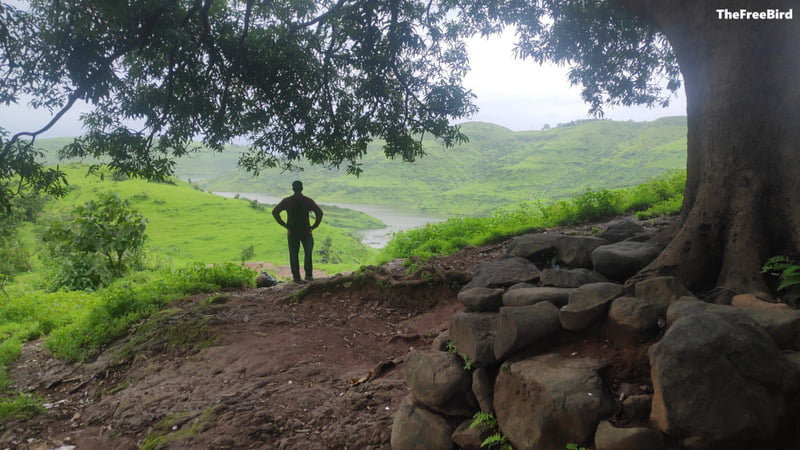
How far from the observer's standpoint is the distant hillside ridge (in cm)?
6359

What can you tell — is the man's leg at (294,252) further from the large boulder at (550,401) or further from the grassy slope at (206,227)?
the grassy slope at (206,227)

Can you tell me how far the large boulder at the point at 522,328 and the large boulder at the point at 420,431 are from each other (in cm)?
69

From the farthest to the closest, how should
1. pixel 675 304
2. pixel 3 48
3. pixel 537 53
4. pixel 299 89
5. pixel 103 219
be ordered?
pixel 103 219
pixel 537 53
pixel 299 89
pixel 3 48
pixel 675 304

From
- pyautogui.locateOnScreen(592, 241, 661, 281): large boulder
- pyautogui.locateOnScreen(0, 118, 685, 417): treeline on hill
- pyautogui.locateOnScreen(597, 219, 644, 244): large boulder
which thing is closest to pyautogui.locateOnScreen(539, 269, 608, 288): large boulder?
pyautogui.locateOnScreen(592, 241, 661, 281): large boulder

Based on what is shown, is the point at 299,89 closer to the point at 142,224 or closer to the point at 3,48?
the point at 3,48

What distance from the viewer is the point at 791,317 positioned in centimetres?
266

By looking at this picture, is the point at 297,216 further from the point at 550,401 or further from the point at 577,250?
the point at 550,401

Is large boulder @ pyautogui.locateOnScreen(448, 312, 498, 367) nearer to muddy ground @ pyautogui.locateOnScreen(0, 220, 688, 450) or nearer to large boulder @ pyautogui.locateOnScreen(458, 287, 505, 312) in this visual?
large boulder @ pyautogui.locateOnScreen(458, 287, 505, 312)

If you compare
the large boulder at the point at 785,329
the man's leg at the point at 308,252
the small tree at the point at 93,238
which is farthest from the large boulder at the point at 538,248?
the small tree at the point at 93,238

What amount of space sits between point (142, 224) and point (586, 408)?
1559 centimetres

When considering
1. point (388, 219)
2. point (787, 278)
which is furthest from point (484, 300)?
point (388, 219)

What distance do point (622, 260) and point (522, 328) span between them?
1.64 m

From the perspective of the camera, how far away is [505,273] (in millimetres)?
4875

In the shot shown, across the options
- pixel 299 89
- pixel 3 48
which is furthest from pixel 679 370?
pixel 3 48
